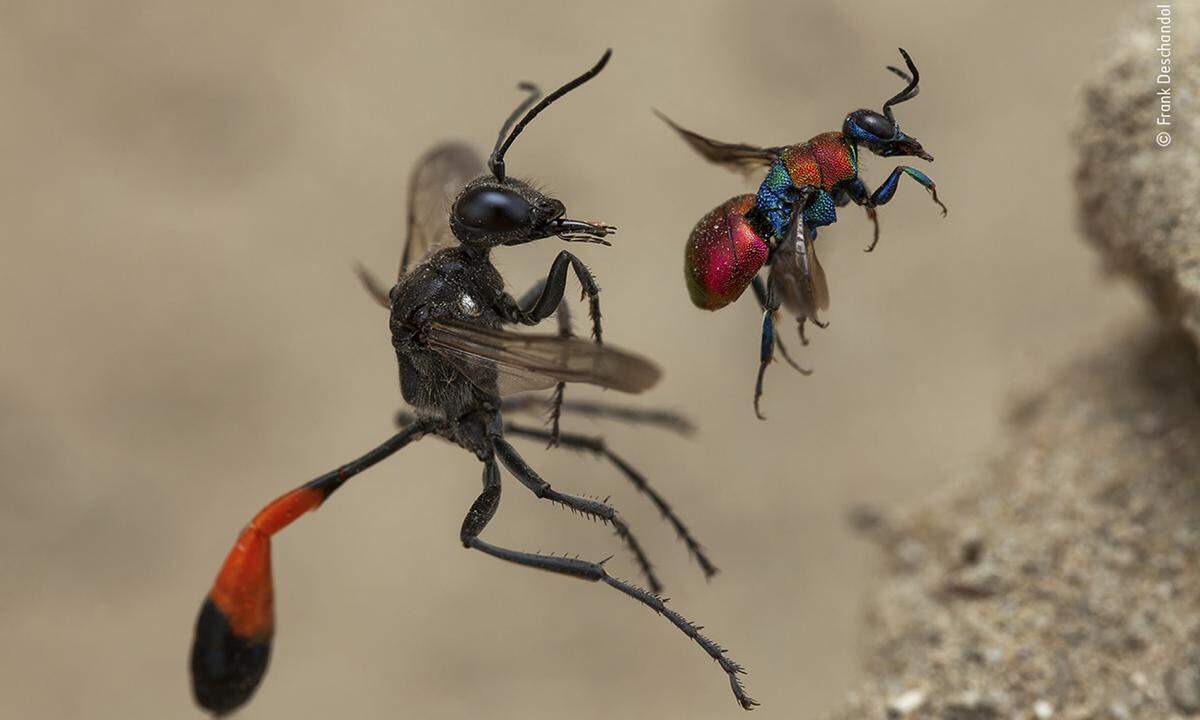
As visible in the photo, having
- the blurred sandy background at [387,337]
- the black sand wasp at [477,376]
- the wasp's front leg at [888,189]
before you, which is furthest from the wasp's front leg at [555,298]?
the blurred sandy background at [387,337]

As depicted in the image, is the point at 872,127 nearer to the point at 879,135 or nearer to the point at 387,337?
the point at 879,135

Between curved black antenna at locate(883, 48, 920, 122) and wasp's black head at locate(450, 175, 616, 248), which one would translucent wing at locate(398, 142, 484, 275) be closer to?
wasp's black head at locate(450, 175, 616, 248)

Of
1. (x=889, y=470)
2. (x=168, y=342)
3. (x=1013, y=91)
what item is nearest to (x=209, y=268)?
(x=168, y=342)

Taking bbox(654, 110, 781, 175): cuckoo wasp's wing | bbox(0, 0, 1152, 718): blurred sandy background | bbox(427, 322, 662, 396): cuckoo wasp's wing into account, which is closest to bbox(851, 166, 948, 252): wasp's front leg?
bbox(654, 110, 781, 175): cuckoo wasp's wing

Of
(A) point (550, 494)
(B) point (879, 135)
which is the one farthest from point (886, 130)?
(A) point (550, 494)

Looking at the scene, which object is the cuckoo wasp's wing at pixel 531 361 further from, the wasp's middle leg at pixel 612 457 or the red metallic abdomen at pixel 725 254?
the wasp's middle leg at pixel 612 457

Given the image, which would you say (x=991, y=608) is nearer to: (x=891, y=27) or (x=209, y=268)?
(x=891, y=27)
